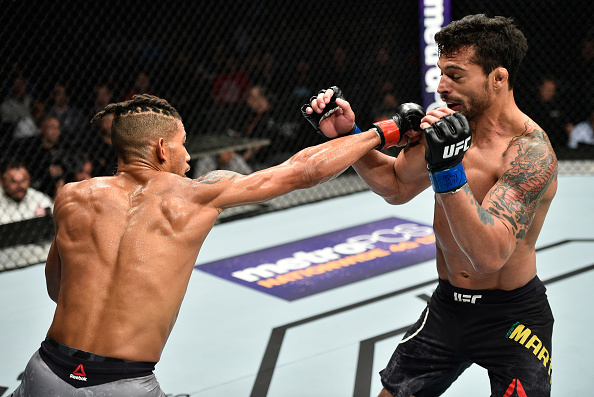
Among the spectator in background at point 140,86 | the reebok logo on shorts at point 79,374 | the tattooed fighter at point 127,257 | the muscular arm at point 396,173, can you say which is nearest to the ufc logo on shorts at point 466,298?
the muscular arm at point 396,173

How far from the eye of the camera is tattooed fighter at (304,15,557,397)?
1.92 m

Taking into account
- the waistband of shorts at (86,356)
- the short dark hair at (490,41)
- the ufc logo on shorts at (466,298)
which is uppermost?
the short dark hair at (490,41)

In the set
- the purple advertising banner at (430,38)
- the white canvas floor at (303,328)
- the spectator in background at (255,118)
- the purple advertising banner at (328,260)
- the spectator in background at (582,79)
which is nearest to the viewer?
the white canvas floor at (303,328)

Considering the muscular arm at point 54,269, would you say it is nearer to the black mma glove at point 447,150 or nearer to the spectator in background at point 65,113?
the black mma glove at point 447,150

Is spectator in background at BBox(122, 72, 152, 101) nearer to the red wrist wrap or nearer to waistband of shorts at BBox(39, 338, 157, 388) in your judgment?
the red wrist wrap

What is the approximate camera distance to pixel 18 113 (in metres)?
6.17

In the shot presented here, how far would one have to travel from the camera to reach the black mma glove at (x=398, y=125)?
7.44 ft

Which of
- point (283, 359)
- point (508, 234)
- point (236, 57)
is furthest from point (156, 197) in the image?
point (236, 57)

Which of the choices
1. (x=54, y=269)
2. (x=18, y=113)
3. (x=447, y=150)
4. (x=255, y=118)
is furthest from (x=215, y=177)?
(x=255, y=118)

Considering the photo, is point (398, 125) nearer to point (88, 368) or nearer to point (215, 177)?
point (215, 177)

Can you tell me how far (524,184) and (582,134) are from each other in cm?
611

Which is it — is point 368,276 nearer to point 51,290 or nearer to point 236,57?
point 51,290

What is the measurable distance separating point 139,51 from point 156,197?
5.45 meters

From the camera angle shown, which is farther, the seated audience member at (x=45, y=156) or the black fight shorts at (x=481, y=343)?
the seated audience member at (x=45, y=156)
